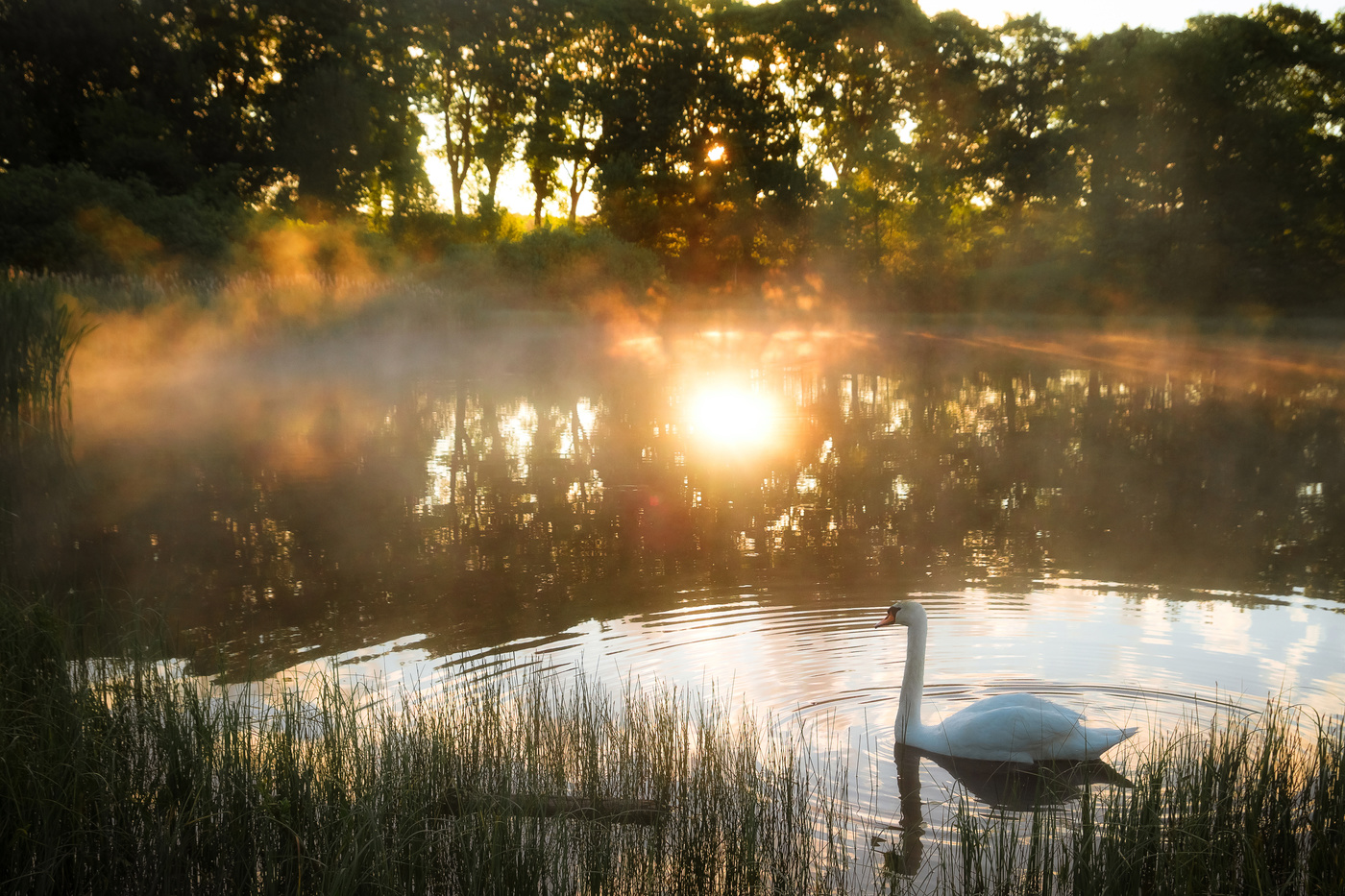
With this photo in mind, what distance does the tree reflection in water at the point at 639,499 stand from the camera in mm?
8117

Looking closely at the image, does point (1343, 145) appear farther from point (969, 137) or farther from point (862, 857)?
point (862, 857)

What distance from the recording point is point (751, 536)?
9.64 meters

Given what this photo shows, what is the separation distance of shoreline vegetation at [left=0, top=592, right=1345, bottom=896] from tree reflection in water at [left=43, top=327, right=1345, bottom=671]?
2.11m

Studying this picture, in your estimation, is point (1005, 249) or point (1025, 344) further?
point (1005, 249)

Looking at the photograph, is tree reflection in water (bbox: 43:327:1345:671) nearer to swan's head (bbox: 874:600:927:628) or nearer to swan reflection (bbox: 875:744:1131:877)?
swan's head (bbox: 874:600:927:628)

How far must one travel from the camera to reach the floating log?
13.3ft

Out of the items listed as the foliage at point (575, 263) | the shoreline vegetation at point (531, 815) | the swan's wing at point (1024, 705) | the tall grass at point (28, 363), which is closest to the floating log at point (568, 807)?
the shoreline vegetation at point (531, 815)

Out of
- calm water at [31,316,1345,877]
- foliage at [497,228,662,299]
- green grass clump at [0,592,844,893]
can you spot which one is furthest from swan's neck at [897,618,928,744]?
foliage at [497,228,662,299]

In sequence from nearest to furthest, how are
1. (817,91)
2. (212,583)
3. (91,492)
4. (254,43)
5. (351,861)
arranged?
(351,861)
(212,583)
(91,492)
(254,43)
(817,91)

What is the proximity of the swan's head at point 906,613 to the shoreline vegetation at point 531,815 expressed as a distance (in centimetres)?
106

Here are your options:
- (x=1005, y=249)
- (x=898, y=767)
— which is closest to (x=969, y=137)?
(x=1005, y=249)

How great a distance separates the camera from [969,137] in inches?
1912

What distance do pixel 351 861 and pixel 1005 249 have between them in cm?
4788

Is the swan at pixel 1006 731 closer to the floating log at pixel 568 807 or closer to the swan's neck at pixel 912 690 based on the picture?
the swan's neck at pixel 912 690
